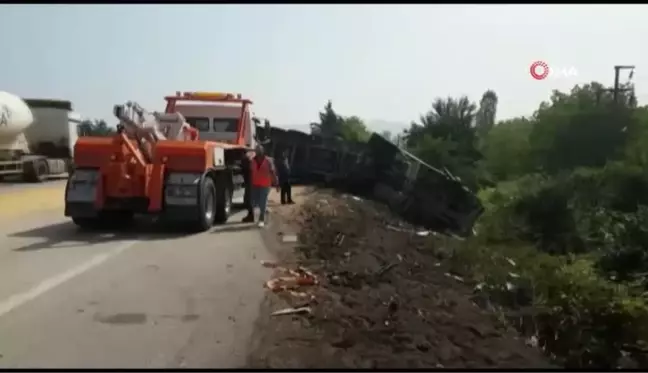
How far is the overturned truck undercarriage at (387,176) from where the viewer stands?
2047cm

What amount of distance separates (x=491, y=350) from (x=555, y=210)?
1904cm

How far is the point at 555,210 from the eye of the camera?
24.2 m

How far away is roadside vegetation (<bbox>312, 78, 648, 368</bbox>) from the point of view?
901cm

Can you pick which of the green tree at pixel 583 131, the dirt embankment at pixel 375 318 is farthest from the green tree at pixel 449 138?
the dirt embankment at pixel 375 318

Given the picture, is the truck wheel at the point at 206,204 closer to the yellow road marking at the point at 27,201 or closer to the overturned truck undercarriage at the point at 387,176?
the yellow road marking at the point at 27,201

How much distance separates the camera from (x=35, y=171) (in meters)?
32.1

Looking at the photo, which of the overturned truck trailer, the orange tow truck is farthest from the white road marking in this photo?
the overturned truck trailer

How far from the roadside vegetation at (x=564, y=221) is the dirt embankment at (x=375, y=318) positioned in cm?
81

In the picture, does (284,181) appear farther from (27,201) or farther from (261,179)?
(27,201)

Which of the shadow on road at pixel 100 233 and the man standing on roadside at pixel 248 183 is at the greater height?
the man standing on roadside at pixel 248 183

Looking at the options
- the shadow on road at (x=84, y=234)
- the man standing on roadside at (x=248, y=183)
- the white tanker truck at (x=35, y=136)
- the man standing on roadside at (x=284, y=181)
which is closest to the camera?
the shadow on road at (x=84, y=234)

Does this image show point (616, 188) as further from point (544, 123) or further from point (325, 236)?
point (325, 236)

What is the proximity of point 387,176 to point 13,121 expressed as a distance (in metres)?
16.0

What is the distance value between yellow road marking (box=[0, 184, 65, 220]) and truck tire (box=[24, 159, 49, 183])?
5.96 metres
